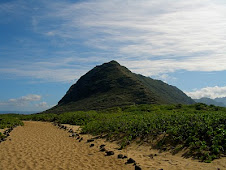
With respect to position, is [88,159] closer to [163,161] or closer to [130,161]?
[130,161]

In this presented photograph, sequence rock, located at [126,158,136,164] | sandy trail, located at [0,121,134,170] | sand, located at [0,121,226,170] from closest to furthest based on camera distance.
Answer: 1. sand, located at [0,121,226,170]
2. sandy trail, located at [0,121,134,170]
3. rock, located at [126,158,136,164]

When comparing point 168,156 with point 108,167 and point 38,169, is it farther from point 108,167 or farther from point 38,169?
point 38,169

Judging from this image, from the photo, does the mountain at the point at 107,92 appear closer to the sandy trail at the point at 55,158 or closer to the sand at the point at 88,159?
the sandy trail at the point at 55,158

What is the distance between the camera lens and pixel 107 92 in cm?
13638

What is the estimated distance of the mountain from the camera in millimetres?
113988

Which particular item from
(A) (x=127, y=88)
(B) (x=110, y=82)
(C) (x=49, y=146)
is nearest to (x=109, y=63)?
(B) (x=110, y=82)

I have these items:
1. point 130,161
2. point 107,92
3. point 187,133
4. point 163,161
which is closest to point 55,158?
point 130,161

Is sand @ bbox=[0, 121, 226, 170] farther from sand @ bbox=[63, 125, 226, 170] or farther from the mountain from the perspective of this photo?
the mountain

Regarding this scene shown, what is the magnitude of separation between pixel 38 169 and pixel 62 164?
1220 mm

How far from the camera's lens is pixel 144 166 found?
32.3 ft

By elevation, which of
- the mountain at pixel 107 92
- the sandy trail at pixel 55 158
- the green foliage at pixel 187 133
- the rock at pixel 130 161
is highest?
the mountain at pixel 107 92

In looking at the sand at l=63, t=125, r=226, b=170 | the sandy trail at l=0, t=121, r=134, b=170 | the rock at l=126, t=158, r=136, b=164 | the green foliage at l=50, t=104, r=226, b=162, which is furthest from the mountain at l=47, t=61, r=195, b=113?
the rock at l=126, t=158, r=136, b=164

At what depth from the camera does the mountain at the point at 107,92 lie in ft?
374

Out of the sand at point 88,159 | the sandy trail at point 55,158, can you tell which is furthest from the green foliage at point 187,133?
the sandy trail at point 55,158
